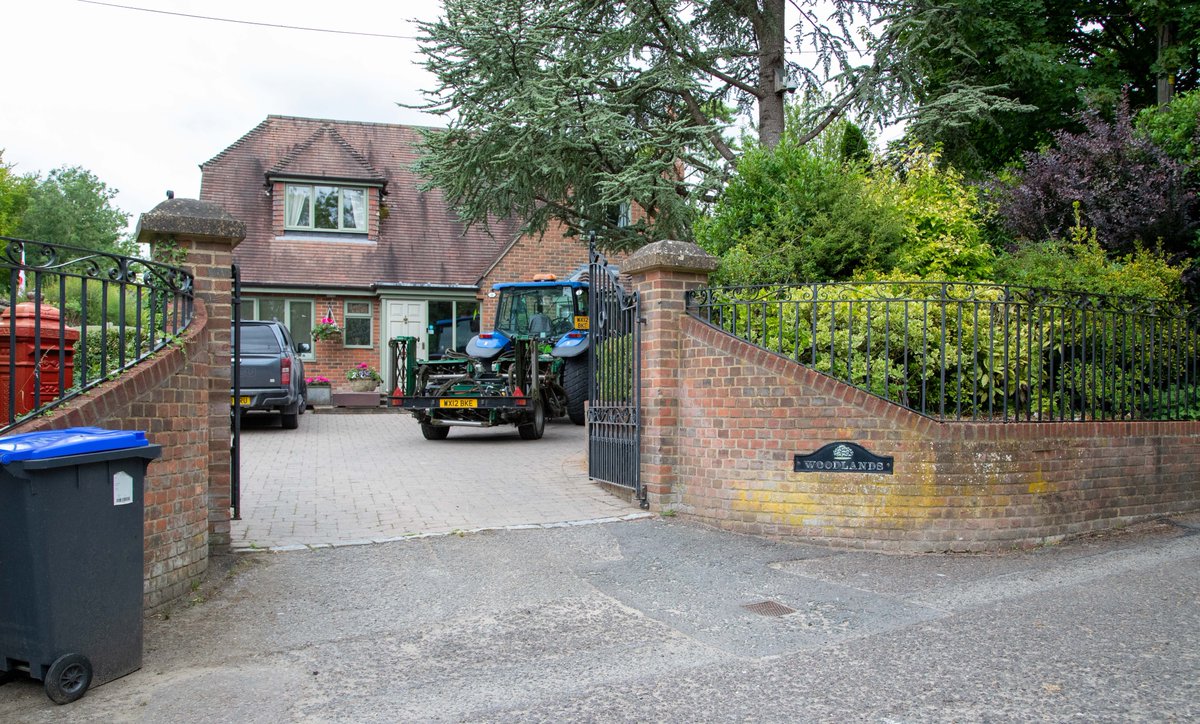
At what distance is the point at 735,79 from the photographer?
13555 millimetres

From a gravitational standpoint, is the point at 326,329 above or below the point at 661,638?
above

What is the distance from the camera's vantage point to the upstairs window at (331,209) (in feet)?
72.6

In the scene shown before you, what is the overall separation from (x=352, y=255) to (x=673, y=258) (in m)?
16.3

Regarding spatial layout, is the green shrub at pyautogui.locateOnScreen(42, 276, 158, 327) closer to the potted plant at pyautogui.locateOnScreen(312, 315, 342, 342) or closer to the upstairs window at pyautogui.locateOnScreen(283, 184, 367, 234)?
the potted plant at pyautogui.locateOnScreen(312, 315, 342, 342)

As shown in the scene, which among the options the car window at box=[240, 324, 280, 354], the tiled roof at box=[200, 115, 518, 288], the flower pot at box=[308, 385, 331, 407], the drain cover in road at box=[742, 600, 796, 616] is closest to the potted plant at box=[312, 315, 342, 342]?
the tiled roof at box=[200, 115, 518, 288]

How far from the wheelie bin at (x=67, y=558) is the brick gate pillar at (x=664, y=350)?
439cm

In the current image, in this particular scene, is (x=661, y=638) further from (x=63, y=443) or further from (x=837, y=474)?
(x=63, y=443)

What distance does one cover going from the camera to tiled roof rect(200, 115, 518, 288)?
70.9 feet

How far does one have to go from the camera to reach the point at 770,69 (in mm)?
13430

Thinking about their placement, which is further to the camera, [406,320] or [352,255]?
[352,255]

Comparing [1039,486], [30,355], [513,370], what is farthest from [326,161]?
[1039,486]

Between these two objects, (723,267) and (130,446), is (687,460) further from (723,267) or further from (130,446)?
(130,446)

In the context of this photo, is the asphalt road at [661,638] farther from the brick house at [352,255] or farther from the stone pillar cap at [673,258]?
the brick house at [352,255]

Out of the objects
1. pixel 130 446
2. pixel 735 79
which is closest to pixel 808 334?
pixel 130 446
